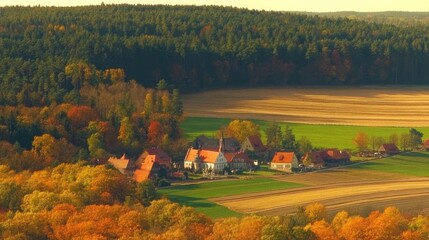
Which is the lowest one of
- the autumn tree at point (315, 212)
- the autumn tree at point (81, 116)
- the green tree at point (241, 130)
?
the green tree at point (241, 130)

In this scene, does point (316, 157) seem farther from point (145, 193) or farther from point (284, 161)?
point (145, 193)

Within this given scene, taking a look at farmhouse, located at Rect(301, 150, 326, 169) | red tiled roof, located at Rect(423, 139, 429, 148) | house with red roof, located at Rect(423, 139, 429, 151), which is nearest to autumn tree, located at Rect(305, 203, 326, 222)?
farmhouse, located at Rect(301, 150, 326, 169)

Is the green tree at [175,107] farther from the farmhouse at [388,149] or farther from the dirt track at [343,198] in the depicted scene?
the dirt track at [343,198]

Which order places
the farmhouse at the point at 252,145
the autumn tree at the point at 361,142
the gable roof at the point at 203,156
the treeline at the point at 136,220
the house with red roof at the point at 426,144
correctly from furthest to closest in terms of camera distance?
1. the house with red roof at the point at 426,144
2. the autumn tree at the point at 361,142
3. the farmhouse at the point at 252,145
4. the gable roof at the point at 203,156
5. the treeline at the point at 136,220

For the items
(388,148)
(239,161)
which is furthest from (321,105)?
(239,161)

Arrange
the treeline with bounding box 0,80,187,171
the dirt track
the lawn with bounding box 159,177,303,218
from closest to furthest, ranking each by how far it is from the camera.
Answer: the dirt track → the lawn with bounding box 159,177,303,218 → the treeline with bounding box 0,80,187,171

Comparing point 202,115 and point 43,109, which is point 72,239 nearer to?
point 43,109

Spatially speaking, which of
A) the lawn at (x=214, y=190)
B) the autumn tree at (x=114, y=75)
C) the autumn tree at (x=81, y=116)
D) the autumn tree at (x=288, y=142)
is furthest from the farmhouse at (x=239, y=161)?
the autumn tree at (x=114, y=75)

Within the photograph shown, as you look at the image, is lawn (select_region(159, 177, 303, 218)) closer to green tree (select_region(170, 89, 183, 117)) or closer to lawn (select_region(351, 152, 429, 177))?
lawn (select_region(351, 152, 429, 177))
